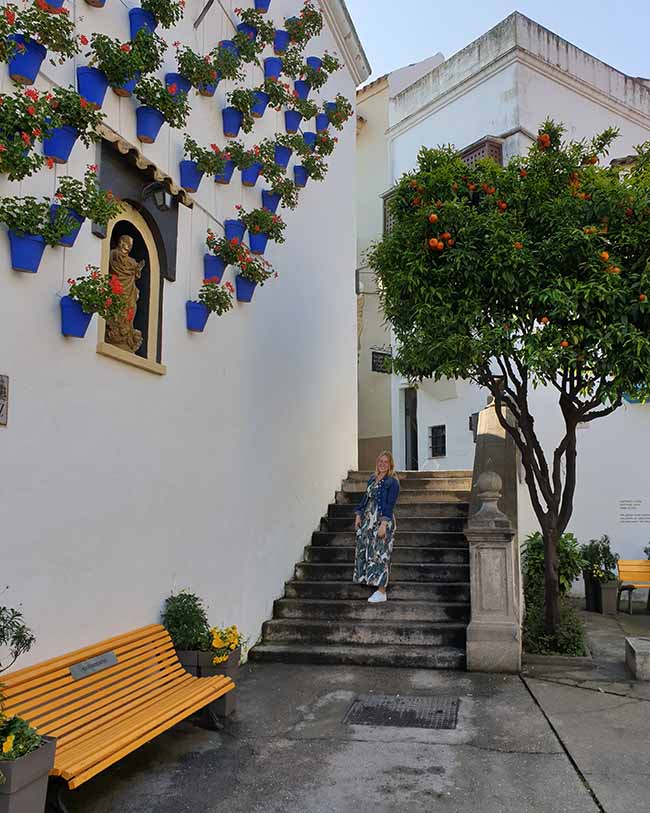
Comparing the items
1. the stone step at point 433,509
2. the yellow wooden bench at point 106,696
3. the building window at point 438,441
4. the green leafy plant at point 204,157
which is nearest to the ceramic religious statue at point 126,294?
the green leafy plant at point 204,157

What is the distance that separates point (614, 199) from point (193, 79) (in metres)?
3.85

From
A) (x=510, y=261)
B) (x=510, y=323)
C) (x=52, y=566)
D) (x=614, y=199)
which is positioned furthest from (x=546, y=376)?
(x=52, y=566)

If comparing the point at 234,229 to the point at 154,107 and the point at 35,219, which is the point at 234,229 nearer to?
the point at 154,107

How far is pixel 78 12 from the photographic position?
5.17 meters

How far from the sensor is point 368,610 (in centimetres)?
795

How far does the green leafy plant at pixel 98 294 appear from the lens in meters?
4.77

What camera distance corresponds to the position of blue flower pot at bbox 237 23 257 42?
25.7 ft

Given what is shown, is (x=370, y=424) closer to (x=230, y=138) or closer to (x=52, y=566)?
(x=230, y=138)

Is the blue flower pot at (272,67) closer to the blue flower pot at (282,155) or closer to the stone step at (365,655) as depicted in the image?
the blue flower pot at (282,155)

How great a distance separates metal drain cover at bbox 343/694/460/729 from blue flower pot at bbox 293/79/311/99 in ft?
22.5

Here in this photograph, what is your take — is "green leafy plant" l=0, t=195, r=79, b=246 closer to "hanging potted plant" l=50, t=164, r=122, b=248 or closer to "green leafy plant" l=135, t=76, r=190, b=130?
"hanging potted plant" l=50, t=164, r=122, b=248

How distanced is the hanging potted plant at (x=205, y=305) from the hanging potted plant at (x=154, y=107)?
137cm

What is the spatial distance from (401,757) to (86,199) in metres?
4.09

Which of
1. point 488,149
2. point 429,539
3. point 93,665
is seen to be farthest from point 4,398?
point 488,149
